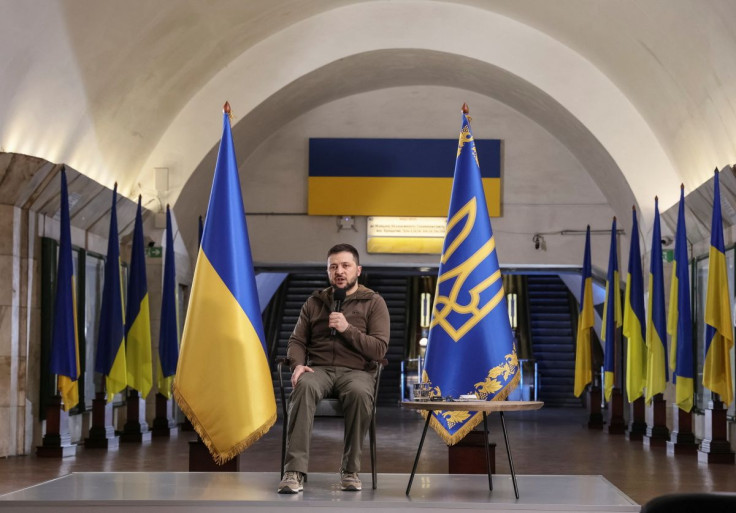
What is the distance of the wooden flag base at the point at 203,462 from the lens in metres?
6.07

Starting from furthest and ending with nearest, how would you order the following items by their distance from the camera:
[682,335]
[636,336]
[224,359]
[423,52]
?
[423,52], [636,336], [682,335], [224,359]

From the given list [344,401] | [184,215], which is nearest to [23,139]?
[184,215]

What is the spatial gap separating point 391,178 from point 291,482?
355 inches

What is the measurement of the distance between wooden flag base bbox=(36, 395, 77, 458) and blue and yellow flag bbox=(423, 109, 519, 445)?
4126mm

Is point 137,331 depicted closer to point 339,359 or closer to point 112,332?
point 112,332

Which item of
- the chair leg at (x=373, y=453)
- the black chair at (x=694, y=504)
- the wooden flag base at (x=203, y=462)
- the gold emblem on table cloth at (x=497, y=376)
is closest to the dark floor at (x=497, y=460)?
the chair leg at (x=373, y=453)

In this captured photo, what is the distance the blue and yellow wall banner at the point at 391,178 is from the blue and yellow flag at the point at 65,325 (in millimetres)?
5285

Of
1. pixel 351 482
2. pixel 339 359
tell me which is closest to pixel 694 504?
pixel 351 482

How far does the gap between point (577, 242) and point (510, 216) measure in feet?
3.07

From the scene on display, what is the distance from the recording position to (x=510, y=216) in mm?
13789

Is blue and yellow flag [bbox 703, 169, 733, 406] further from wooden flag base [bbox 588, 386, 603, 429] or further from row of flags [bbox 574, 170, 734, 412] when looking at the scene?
wooden flag base [bbox 588, 386, 603, 429]

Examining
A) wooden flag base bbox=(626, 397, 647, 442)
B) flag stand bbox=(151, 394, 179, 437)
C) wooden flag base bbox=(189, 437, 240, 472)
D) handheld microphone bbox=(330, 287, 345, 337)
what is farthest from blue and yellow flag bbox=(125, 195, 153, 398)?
handheld microphone bbox=(330, 287, 345, 337)

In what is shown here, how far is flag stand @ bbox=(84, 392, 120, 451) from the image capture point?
10.1 meters

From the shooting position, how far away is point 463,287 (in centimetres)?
623
